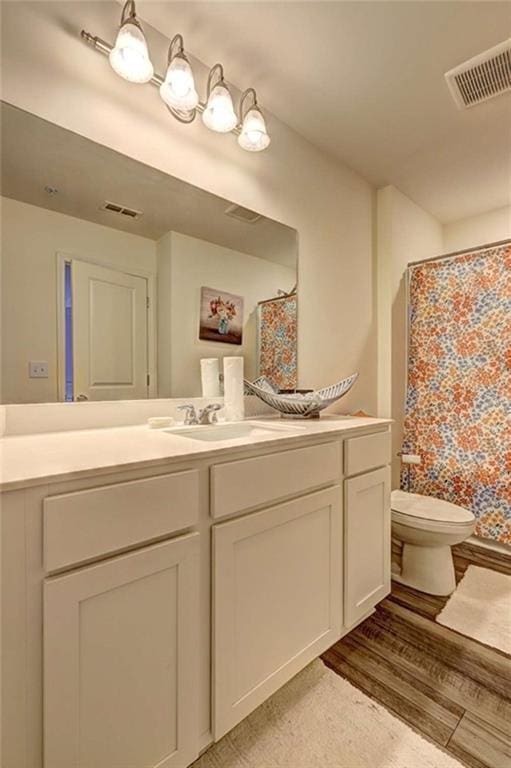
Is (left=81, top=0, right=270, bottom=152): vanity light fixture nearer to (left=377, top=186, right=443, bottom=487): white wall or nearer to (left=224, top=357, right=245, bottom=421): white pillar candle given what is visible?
(left=224, top=357, right=245, bottom=421): white pillar candle

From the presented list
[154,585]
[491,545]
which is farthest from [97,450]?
[491,545]

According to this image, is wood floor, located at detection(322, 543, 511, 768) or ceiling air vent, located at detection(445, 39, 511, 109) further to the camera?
ceiling air vent, located at detection(445, 39, 511, 109)

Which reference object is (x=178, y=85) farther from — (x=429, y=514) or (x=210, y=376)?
(x=429, y=514)

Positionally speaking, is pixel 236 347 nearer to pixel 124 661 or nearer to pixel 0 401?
pixel 0 401

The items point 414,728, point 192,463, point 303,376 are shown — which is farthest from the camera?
point 303,376

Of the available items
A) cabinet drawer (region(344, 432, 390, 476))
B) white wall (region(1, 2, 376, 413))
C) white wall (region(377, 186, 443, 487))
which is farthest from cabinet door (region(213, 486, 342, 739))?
white wall (region(377, 186, 443, 487))

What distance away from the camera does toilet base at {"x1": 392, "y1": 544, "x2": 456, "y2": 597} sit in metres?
1.73

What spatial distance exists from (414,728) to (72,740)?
0.97 m

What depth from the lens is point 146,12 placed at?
127cm

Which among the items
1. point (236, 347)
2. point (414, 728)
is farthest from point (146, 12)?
point (414, 728)

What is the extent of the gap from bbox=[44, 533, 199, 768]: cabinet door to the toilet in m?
1.25

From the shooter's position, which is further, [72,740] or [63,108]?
[63,108]

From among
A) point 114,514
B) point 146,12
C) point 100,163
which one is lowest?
point 114,514

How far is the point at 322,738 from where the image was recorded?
40.6 inches
